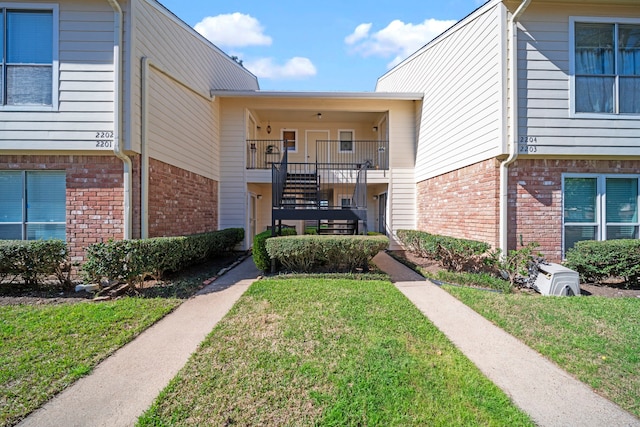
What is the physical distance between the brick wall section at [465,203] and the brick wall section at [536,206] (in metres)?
0.34

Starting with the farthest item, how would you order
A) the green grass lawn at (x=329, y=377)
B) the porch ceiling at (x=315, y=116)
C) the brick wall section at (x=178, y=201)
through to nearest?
the porch ceiling at (x=315, y=116), the brick wall section at (x=178, y=201), the green grass lawn at (x=329, y=377)

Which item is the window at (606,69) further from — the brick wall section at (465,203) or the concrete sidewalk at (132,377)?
the concrete sidewalk at (132,377)

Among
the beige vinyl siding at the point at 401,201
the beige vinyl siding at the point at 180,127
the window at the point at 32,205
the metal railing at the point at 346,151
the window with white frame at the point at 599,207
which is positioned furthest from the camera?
the metal railing at the point at 346,151

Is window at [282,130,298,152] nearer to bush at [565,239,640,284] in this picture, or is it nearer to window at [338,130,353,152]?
window at [338,130,353,152]

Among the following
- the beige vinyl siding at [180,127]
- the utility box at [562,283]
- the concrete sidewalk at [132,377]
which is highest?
the beige vinyl siding at [180,127]

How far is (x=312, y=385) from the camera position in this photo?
275 centimetres

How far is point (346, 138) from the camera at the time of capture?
13961 mm

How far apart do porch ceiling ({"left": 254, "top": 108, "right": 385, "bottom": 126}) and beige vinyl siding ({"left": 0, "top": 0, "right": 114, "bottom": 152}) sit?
6.34 meters

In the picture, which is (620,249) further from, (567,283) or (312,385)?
(312,385)

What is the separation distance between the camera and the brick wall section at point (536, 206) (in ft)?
21.2

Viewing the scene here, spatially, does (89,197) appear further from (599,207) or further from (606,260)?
(599,207)

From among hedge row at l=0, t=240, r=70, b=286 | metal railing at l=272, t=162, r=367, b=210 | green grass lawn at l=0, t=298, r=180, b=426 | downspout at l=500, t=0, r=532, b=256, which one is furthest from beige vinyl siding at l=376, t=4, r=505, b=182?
hedge row at l=0, t=240, r=70, b=286

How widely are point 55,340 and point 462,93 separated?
31.1ft

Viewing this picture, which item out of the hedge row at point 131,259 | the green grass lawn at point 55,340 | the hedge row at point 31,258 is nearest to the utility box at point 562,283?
the green grass lawn at point 55,340
